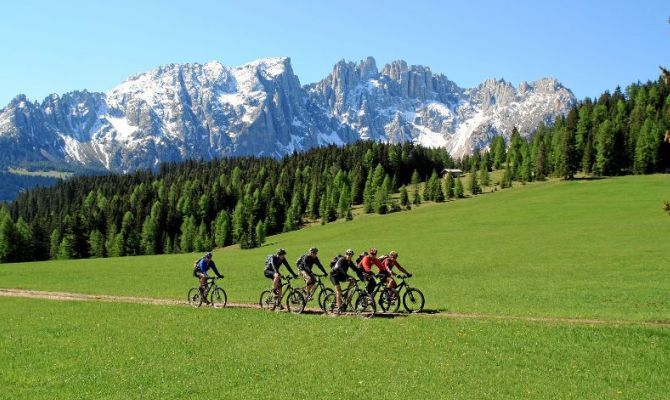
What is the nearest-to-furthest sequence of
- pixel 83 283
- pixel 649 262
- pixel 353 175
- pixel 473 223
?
pixel 649 262, pixel 83 283, pixel 473 223, pixel 353 175

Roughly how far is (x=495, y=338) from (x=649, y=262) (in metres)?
37.2

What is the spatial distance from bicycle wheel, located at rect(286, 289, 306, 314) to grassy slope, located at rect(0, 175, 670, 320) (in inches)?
322

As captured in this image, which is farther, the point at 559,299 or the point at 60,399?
the point at 559,299

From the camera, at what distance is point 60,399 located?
1692 cm

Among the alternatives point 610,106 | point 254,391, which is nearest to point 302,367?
point 254,391

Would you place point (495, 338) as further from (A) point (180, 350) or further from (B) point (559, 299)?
(B) point (559, 299)

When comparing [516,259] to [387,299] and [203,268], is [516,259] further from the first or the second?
[203,268]

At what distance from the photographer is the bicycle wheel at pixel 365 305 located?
93.4 ft

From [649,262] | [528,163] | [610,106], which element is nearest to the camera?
[649,262]

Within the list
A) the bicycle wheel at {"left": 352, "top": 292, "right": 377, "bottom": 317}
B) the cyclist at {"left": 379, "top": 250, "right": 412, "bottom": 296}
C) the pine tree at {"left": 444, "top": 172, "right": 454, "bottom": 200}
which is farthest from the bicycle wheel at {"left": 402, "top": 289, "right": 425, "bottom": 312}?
the pine tree at {"left": 444, "top": 172, "right": 454, "bottom": 200}

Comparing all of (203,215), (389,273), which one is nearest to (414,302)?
(389,273)

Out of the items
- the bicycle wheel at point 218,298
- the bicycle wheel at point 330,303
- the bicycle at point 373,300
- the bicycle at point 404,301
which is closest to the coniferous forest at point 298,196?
the bicycle wheel at point 218,298

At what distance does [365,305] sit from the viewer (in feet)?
94.4

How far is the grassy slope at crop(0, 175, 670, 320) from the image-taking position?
119 ft
